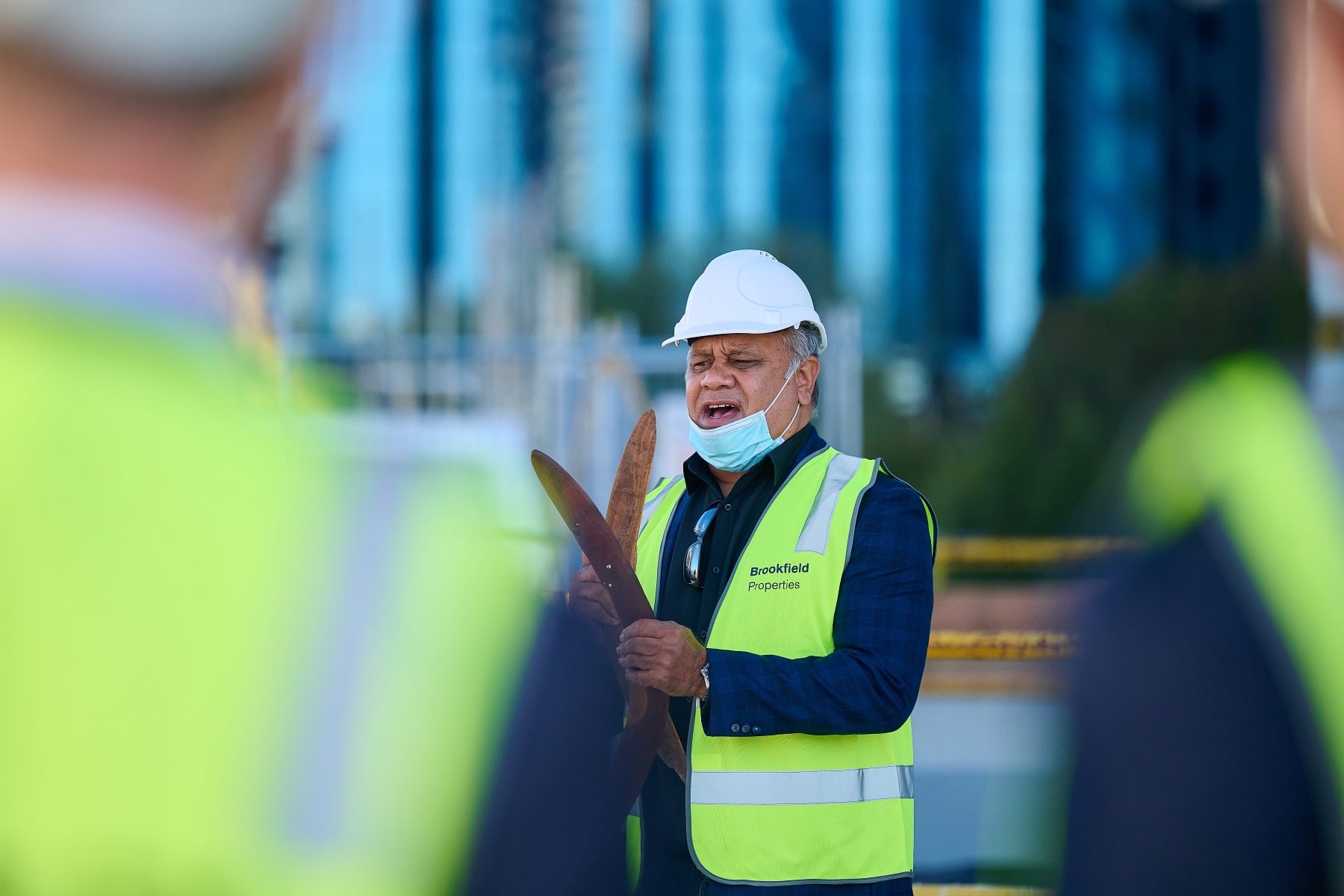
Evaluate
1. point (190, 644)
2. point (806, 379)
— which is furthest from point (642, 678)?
point (190, 644)

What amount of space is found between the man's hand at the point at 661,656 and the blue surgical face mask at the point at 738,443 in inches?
24.1

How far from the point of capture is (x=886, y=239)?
60.6 metres

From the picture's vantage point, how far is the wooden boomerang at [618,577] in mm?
1944

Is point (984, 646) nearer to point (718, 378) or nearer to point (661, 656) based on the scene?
point (718, 378)

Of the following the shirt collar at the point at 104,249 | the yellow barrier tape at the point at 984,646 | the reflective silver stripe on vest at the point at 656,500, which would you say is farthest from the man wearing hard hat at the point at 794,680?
the shirt collar at the point at 104,249

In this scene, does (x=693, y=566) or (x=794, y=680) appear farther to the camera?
(x=693, y=566)

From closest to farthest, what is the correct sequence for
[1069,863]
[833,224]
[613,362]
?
[1069,863], [613,362], [833,224]

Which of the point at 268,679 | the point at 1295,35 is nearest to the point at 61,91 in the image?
the point at 268,679

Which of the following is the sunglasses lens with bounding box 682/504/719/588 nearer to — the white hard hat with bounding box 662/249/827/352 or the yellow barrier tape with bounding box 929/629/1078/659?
the white hard hat with bounding box 662/249/827/352

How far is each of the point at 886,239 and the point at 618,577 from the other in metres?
60.0

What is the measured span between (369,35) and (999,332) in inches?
2163

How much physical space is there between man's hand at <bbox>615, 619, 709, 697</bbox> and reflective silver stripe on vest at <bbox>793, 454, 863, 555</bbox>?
344 millimetres

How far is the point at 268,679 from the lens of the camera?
0.87 m

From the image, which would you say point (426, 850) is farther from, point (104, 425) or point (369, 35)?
point (369, 35)
